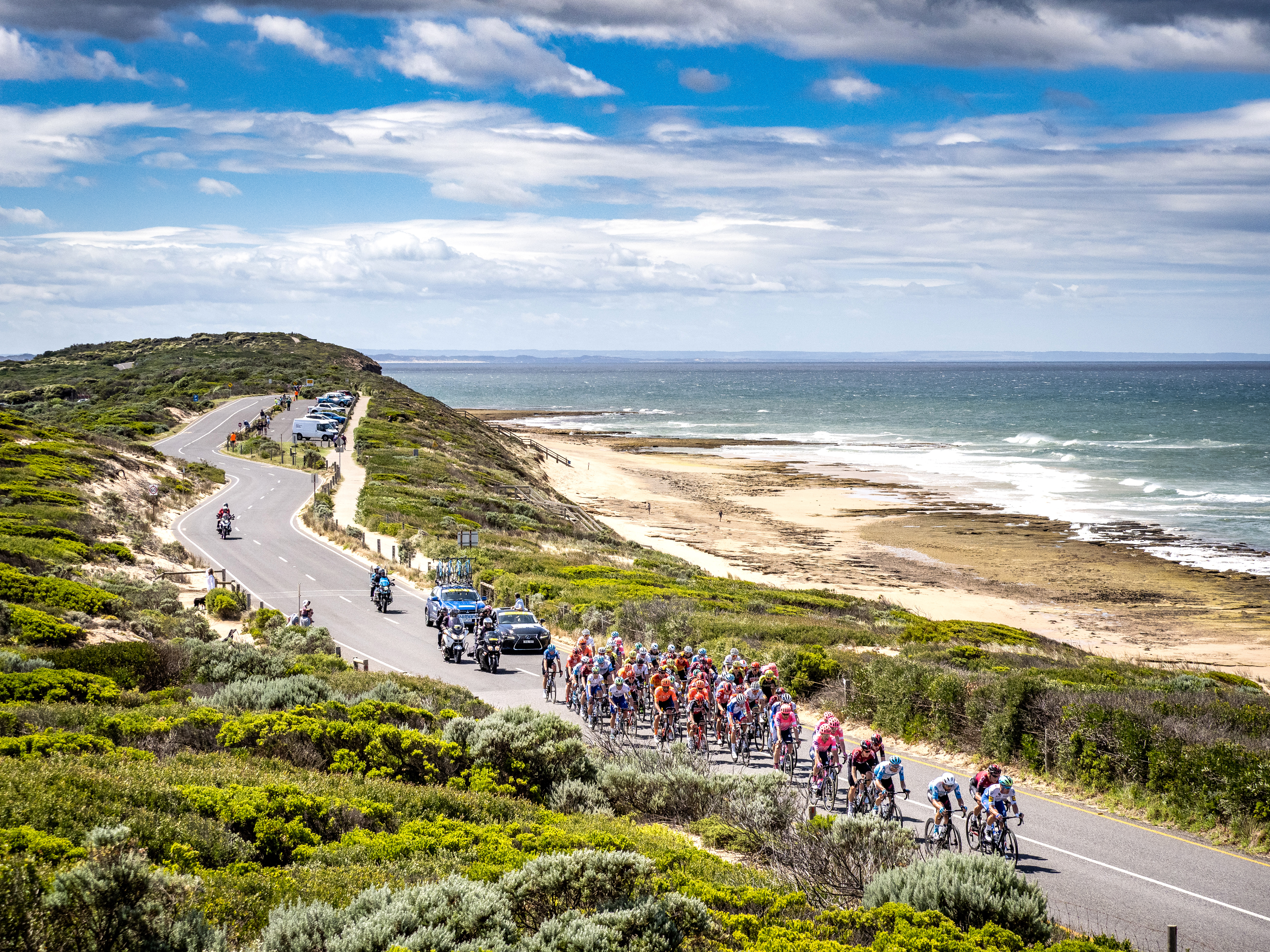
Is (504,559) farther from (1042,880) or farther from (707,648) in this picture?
(1042,880)

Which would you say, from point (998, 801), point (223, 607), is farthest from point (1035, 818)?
point (223, 607)

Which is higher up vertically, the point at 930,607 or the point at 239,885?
the point at 239,885

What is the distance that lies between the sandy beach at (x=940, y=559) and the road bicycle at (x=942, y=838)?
897 inches

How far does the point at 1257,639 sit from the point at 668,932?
35.3 meters

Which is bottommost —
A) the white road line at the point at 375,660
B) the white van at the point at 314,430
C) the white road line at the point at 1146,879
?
the white road line at the point at 375,660

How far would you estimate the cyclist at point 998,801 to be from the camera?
40.8 feet

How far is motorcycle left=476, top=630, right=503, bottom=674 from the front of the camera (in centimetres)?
2612

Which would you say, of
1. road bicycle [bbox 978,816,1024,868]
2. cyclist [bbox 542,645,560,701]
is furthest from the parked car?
road bicycle [bbox 978,816,1024,868]

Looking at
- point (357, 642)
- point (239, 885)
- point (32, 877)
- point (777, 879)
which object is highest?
point (32, 877)

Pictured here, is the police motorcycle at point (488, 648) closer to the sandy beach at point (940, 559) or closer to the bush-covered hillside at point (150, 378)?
the sandy beach at point (940, 559)

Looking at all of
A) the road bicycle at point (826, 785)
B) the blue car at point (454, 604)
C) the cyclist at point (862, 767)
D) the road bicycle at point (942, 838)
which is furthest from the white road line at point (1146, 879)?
the blue car at point (454, 604)

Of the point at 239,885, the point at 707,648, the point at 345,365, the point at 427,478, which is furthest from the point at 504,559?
the point at 345,365

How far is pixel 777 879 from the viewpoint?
10.6m

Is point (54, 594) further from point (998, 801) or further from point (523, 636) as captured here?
point (998, 801)
